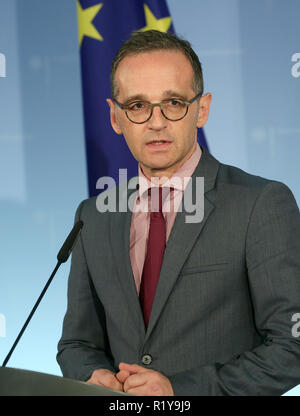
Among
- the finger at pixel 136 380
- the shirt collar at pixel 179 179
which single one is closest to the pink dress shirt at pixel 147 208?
the shirt collar at pixel 179 179

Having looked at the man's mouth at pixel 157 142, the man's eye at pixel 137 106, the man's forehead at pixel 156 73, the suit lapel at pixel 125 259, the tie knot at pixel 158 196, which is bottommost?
the suit lapel at pixel 125 259

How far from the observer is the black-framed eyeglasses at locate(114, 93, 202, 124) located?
1.64 metres

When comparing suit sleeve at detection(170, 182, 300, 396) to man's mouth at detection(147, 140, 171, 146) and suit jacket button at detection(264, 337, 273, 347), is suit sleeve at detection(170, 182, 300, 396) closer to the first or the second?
suit jacket button at detection(264, 337, 273, 347)

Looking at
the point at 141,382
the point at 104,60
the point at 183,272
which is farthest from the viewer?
the point at 104,60

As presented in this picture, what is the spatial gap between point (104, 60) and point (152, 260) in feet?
3.77

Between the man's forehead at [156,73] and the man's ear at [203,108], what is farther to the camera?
the man's ear at [203,108]

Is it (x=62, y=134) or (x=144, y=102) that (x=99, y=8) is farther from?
(x=144, y=102)

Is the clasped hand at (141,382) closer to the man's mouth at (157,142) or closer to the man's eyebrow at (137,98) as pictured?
the man's mouth at (157,142)

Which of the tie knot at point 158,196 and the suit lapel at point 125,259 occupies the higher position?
the tie knot at point 158,196

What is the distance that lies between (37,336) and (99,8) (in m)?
1.67

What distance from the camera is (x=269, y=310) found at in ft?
4.91

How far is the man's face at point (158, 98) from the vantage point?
5.37ft

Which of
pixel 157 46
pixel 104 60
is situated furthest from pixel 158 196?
pixel 104 60

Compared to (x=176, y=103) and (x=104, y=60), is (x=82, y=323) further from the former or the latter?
(x=104, y=60)
